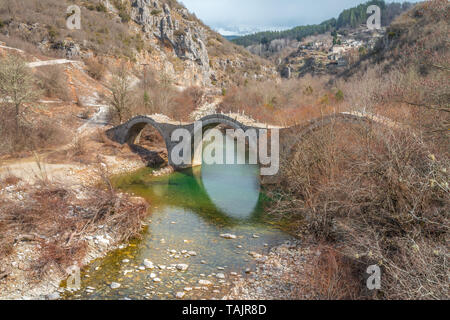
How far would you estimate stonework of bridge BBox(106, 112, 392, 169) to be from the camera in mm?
12130

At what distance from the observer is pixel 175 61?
5722 cm

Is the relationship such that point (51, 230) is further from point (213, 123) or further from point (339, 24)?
point (339, 24)

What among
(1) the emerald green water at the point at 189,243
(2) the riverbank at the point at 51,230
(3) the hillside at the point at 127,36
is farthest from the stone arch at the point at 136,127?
(3) the hillside at the point at 127,36

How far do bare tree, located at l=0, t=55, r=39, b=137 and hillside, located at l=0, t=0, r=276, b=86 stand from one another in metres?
21.1

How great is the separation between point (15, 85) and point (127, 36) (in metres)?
36.6

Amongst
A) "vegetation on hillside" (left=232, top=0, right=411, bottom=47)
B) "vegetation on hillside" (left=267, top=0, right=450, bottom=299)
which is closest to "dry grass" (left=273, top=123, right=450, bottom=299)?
"vegetation on hillside" (left=267, top=0, right=450, bottom=299)

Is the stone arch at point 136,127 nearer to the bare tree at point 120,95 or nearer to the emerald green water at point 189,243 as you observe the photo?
the bare tree at point 120,95

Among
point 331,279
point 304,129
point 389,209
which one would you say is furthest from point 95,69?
point 389,209

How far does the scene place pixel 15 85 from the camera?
720 inches

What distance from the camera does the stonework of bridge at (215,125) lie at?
12.1 meters

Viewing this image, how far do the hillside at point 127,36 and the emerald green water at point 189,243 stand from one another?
92.1 ft
